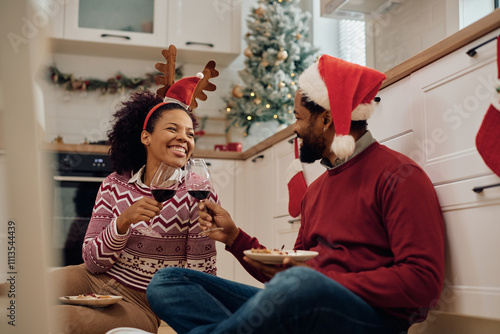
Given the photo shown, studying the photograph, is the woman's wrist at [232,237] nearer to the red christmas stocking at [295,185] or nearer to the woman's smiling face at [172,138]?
the woman's smiling face at [172,138]

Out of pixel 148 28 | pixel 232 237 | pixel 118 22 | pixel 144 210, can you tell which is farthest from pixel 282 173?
pixel 118 22

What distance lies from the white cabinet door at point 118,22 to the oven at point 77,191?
993 millimetres

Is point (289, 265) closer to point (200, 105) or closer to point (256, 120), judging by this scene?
point (256, 120)

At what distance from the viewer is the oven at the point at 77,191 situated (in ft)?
10.5

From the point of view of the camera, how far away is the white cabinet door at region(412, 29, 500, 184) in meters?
1.35

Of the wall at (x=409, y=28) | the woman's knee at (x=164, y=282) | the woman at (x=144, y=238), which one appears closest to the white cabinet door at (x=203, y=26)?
the wall at (x=409, y=28)

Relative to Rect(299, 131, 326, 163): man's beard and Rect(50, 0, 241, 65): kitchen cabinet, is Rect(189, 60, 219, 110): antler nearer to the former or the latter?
Rect(299, 131, 326, 163): man's beard

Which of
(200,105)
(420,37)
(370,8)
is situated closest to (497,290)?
(420,37)

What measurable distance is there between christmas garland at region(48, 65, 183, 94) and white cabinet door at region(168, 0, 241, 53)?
0.40m

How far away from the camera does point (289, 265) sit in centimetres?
123

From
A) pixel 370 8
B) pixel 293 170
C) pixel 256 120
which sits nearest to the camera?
pixel 293 170

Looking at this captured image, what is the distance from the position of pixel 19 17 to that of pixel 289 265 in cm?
99

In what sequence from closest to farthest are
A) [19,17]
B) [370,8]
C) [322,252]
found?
[19,17]
[322,252]
[370,8]

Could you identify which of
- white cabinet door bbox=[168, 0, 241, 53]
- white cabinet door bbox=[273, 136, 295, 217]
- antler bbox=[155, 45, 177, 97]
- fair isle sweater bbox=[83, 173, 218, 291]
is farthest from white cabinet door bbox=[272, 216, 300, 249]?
white cabinet door bbox=[168, 0, 241, 53]
